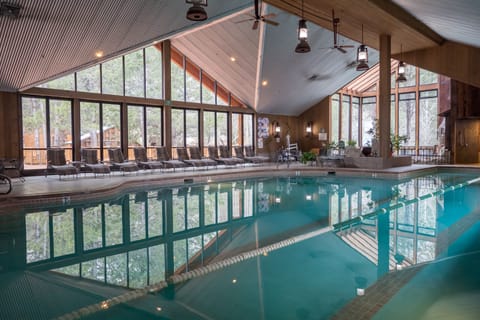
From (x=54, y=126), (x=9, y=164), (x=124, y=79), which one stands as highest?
(x=124, y=79)

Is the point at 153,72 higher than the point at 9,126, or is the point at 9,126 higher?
the point at 153,72

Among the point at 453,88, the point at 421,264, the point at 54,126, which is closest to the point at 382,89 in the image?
the point at 453,88

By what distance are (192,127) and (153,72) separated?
9.20 ft

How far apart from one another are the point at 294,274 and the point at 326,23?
791 cm

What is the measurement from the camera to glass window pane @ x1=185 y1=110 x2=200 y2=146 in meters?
14.9

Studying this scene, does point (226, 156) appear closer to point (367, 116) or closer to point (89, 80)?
point (89, 80)

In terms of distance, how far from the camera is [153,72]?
1373 cm

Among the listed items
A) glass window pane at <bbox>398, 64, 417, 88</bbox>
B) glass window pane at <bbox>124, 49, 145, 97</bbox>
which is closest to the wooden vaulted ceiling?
glass window pane at <bbox>124, 49, 145, 97</bbox>

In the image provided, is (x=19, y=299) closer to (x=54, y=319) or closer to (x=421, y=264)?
(x=54, y=319)

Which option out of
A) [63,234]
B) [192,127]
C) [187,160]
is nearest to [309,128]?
[192,127]

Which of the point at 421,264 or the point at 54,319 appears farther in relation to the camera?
the point at 421,264

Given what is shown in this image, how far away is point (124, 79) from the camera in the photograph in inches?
508

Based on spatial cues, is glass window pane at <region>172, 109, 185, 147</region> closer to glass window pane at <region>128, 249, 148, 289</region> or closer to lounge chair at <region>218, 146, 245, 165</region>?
lounge chair at <region>218, 146, 245, 165</region>

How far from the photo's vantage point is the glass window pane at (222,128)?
1612 centimetres
